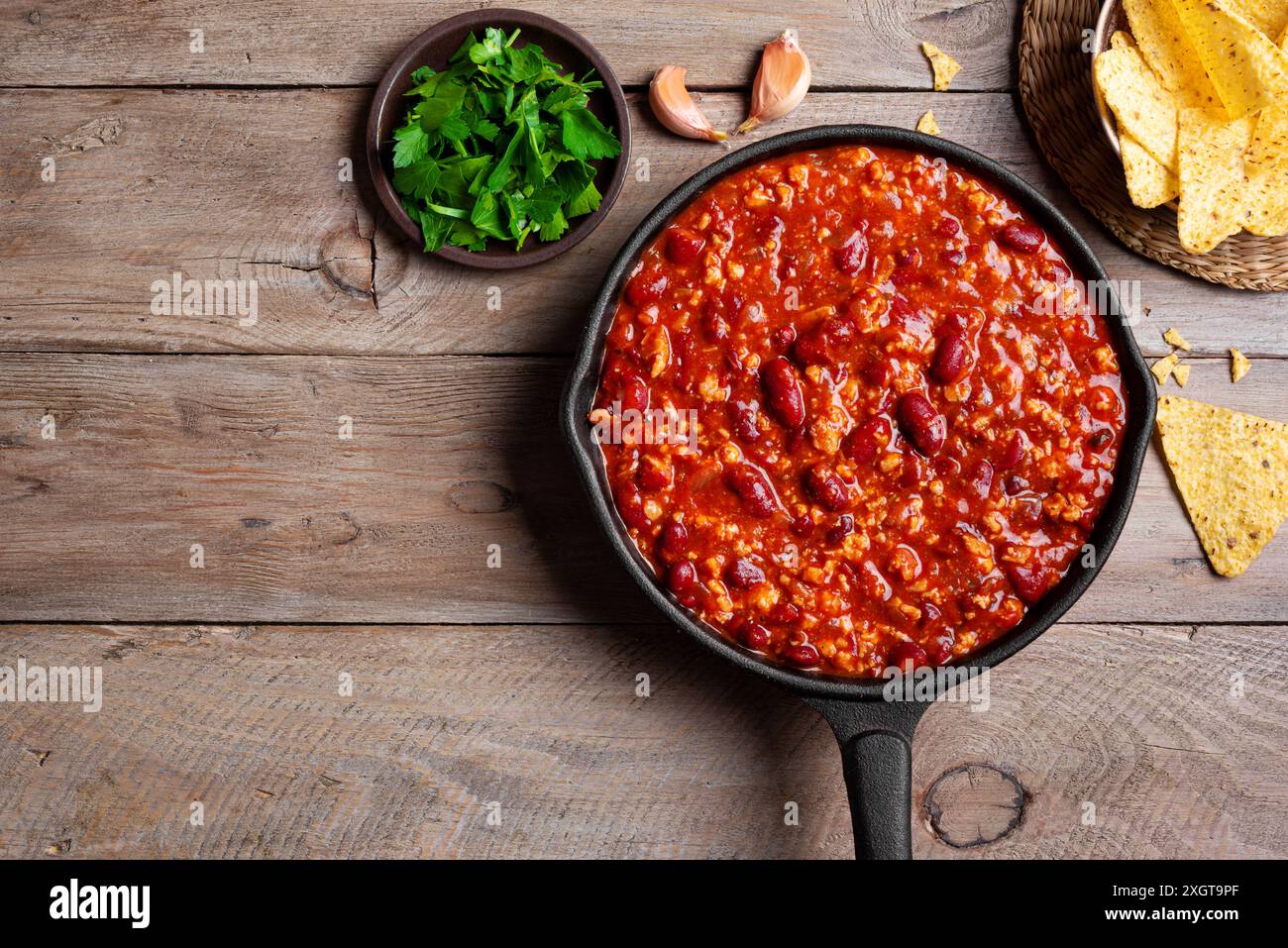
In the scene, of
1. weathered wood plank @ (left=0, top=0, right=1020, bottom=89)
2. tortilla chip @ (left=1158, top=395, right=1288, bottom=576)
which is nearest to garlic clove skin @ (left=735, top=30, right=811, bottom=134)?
weathered wood plank @ (left=0, top=0, right=1020, bottom=89)

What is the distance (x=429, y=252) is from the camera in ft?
8.64

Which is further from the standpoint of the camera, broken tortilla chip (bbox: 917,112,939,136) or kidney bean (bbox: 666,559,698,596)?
broken tortilla chip (bbox: 917,112,939,136)

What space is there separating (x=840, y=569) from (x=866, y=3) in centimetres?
164

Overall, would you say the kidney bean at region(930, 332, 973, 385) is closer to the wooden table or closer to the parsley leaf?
the wooden table

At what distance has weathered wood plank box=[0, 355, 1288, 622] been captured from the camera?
2652mm

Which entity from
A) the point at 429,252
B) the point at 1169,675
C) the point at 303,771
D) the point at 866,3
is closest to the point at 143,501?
the point at 303,771

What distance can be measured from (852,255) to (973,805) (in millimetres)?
1585

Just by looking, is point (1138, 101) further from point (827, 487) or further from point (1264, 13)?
point (827, 487)

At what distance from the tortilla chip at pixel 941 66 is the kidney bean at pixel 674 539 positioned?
149 cm

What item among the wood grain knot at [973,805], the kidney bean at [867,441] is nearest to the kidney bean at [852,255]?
the kidney bean at [867,441]

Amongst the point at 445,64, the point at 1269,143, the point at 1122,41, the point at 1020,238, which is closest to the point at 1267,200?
the point at 1269,143

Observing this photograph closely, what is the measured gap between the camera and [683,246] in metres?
2.31

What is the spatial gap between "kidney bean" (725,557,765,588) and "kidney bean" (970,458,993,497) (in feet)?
1.86

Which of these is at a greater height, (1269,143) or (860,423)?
(1269,143)
